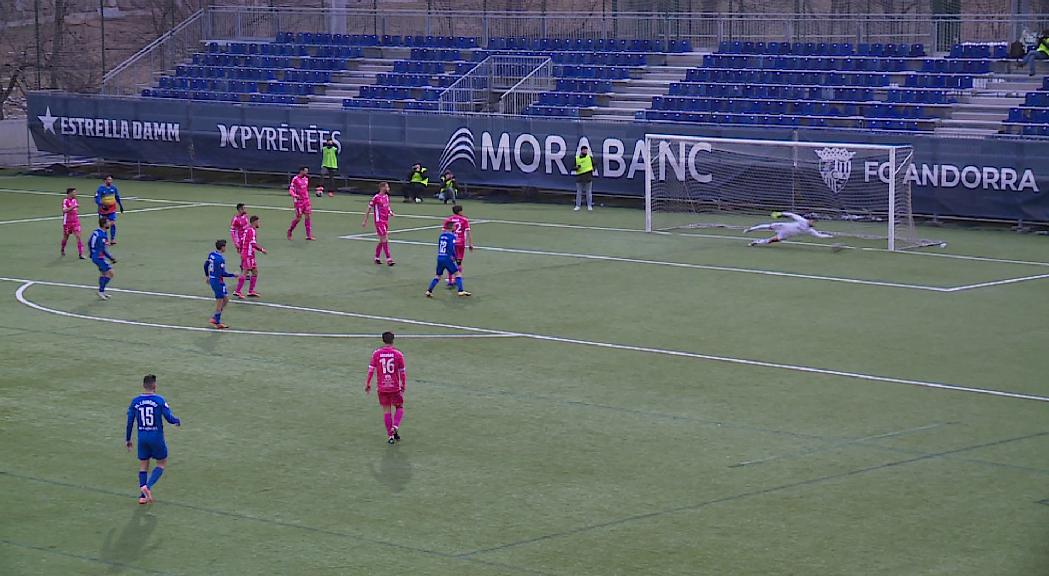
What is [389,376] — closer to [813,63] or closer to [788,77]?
[788,77]

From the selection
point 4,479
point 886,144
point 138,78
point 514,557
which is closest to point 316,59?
point 138,78

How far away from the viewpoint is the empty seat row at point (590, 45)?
49.6 m

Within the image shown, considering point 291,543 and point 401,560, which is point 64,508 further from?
point 401,560

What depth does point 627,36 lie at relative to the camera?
52312mm

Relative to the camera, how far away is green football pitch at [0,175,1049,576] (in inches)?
547

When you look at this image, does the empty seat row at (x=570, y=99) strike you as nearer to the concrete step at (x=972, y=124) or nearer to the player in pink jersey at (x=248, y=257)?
the concrete step at (x=972, y=124)

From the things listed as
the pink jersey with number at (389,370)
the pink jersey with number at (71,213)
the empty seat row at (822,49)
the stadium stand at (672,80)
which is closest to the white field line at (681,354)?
the pink jersey with number at (71,213)

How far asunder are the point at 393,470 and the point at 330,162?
3002 centimetres

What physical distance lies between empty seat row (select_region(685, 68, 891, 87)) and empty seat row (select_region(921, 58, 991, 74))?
1418mm

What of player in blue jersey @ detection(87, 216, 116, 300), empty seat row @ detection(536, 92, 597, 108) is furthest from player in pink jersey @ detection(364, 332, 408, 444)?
empty seat row @ detection(536, 92, 597, 108)

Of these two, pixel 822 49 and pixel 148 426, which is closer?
pixel 148 426

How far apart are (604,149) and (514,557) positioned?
97.9 ft

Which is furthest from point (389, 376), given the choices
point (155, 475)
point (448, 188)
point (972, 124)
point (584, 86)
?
point (584, 86)

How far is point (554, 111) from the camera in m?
47.5
